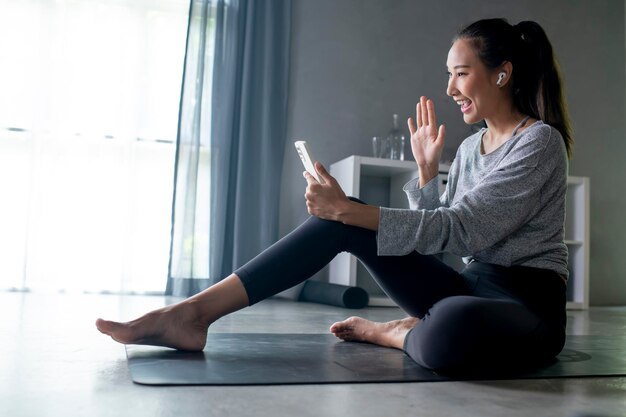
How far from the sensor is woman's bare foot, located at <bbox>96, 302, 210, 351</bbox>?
4.82ft

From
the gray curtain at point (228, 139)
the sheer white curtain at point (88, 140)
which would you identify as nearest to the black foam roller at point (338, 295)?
the gray curtain at point (228, 139)

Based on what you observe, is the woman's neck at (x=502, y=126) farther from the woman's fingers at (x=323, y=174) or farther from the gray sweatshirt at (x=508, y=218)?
the woman's fingers at (x=323, y=174)

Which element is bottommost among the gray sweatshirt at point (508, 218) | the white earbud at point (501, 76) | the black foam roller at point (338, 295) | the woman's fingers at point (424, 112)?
the black foam roller at point (338, 295)

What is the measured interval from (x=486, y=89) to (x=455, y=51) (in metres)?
0.14

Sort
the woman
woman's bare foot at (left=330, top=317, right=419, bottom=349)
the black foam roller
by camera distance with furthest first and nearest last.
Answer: the black foam roller, woman's bare foot at (left=330, top=317, right=419, bottom=349), the woman

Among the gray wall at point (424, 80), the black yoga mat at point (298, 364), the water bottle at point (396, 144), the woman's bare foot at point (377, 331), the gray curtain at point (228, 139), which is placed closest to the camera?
the black yoga mat at point (298, 364)

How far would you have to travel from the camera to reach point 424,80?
447cm

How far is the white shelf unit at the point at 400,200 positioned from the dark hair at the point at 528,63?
6.84ft

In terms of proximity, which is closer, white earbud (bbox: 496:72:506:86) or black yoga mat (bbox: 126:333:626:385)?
black yoga mat (bbox: 126:333:626:385)

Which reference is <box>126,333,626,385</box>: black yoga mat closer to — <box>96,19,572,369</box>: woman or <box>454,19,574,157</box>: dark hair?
<box>96,19,572,369</box>: woman

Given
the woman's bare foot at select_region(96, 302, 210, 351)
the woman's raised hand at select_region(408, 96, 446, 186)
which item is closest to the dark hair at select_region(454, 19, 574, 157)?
the woman's raised hand at select_region(408, 96, 446, 186)

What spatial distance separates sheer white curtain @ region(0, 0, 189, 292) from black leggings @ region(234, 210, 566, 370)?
2.40 m

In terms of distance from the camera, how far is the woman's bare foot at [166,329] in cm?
147

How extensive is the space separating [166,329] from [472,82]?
999 millimetres
